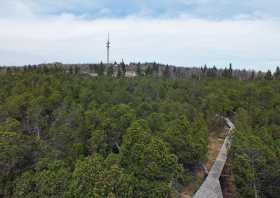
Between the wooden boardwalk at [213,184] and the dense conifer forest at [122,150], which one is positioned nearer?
the dense conifer forest at [122,150]

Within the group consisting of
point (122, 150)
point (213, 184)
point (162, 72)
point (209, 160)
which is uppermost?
point (162, 72)

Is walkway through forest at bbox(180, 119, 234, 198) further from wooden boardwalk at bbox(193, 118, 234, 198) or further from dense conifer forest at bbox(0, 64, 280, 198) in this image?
wooden boardwalk at bbox(193, 118, 234, 198)

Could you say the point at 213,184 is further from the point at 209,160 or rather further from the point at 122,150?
the point at 122,150

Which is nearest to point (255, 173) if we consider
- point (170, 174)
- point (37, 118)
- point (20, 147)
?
point (170, 174)

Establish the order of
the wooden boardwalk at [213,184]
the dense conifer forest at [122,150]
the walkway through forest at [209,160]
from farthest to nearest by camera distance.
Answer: the walkway through forest at [209,160] < the wooden boardwalk at [213,184] < the dense conifer forest at [122,150]

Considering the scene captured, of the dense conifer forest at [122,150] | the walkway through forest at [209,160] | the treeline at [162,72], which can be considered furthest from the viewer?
the treeline at [162,72]

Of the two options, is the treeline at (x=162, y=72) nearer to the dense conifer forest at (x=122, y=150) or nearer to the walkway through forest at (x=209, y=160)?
the walkway through forest at (x=209, y=160)

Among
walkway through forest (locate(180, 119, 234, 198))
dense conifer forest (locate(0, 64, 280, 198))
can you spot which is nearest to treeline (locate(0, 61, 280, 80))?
walkway through forest (locate(180, 119, 234, 198))

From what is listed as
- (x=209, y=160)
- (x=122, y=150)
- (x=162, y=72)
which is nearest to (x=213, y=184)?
(x=209, y=160)

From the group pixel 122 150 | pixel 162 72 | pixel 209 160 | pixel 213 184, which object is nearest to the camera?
pixel 122 150

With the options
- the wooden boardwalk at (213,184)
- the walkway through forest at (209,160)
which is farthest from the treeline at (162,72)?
the wooden boardwalk at (213,184)

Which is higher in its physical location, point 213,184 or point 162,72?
point 162,72

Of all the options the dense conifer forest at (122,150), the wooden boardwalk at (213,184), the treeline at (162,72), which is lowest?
the wooden boardwalk at (213,184)

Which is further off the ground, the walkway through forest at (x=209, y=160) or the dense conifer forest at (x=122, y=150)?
the dense conifer forest at (x=122, y=150)
